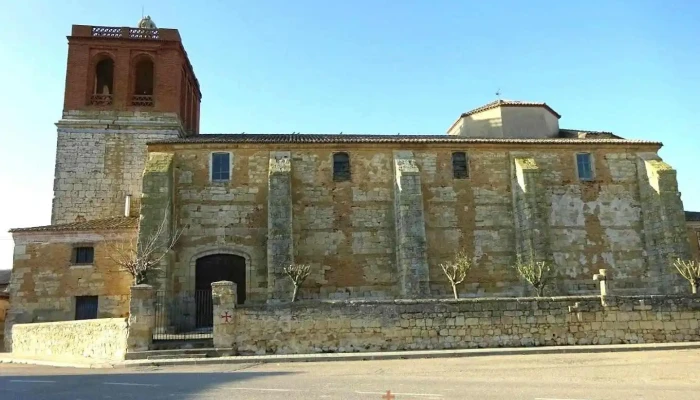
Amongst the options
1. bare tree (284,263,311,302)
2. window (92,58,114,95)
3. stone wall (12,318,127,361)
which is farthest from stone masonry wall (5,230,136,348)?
window (92,58,114,95)

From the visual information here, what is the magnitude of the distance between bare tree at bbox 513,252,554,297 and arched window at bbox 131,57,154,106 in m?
19.8

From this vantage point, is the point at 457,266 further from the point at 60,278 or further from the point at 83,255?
the point at 60,278

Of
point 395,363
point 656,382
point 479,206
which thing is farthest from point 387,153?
point 656,382

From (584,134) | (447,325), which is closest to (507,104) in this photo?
(584,134)

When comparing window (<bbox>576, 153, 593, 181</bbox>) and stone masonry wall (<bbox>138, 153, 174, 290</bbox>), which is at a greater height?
window (<bbox>576, 153, 593, 181</bbox>)

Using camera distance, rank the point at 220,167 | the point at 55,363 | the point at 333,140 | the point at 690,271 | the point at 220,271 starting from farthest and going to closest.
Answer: the point at 333,140, the point at 220,167, the point at 220,271, the point at 690,271, the point at 55,363

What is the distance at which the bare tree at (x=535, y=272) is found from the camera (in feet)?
68.4

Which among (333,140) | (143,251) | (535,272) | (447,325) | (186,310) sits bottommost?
(447,325)

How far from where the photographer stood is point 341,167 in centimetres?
2411

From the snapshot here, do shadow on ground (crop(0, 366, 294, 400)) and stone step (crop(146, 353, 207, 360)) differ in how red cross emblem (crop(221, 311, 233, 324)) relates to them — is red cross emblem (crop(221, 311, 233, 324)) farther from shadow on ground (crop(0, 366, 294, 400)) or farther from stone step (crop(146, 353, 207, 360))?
shadow on ground (crop(0, 366, 294, 400))

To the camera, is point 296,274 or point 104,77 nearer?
point 296,274

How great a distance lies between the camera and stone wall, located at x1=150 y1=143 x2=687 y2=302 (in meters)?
22.5

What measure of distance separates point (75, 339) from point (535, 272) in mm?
16951

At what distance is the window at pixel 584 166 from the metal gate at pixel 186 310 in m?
17.2
